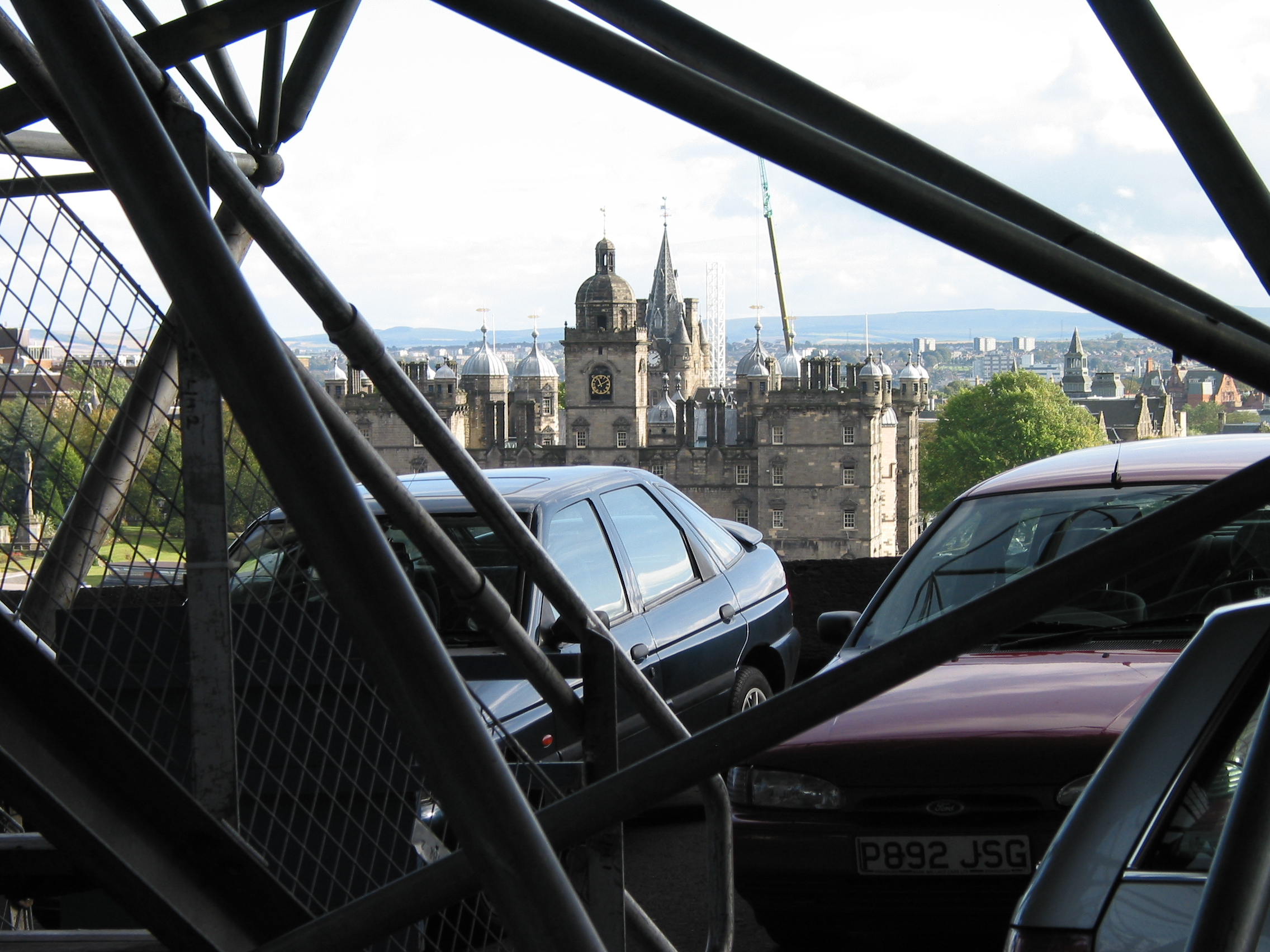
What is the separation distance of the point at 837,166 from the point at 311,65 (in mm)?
1689

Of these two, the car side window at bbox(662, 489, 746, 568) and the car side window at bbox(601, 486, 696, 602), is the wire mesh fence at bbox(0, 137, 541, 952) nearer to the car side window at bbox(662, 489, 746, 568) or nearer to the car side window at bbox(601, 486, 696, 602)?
the car side window at bbox(601, 486, 696, 602)

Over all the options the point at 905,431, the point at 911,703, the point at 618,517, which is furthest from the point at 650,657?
the point at 905,431

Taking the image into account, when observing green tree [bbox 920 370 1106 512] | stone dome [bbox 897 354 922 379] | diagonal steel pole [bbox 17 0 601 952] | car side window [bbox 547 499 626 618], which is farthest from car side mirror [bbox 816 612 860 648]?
stone dome [bbox 897 354 922 379]

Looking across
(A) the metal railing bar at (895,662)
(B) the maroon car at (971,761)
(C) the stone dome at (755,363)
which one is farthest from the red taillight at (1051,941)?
(C) the stone dome at (755,363)

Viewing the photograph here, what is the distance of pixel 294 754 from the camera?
8.17 feet

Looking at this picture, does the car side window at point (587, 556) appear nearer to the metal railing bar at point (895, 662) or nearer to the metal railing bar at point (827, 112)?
the metal railing bar at point (827, 112)

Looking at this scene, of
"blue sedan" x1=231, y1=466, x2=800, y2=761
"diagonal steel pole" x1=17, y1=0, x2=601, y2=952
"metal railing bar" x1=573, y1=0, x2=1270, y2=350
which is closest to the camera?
"diagonal steel pole" x1=17, y1=0, x2=601, y2=952

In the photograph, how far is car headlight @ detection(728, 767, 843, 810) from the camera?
395 cm

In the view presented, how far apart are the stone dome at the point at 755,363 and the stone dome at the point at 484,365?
1934 centimetres

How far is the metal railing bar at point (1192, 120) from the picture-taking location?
191cm

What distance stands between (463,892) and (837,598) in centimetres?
735

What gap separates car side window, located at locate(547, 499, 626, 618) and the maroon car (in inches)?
42.0

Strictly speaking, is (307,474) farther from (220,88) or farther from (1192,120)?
(220,88)

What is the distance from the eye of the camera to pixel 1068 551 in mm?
4309
